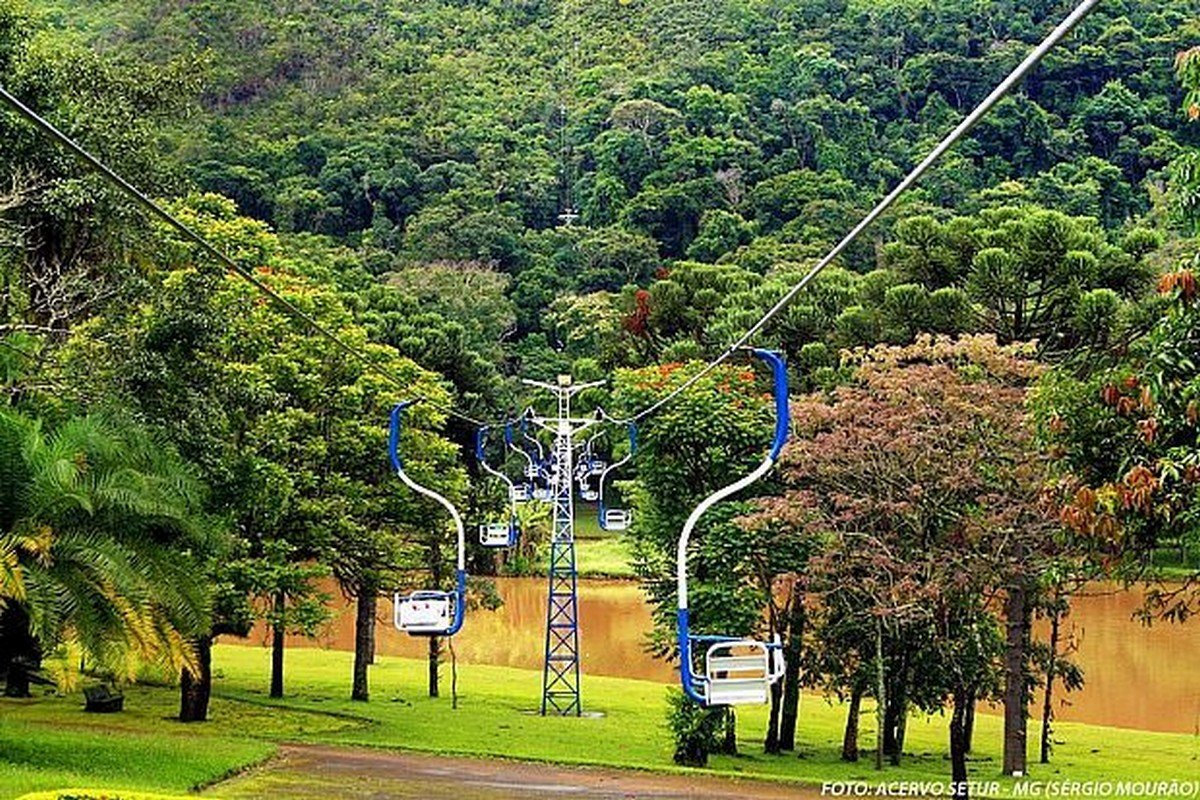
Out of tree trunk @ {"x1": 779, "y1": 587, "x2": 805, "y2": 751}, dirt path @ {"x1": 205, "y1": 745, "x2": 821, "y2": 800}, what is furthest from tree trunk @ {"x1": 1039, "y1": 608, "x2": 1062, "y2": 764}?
dirt path @ {"x1": 205, "y1": 745, "x2": 821, "y2": 800}

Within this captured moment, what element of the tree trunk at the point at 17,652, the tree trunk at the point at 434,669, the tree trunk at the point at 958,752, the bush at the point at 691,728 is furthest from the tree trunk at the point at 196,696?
the tree trunk at the point at 958,752

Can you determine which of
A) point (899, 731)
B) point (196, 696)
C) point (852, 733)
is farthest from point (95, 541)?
point (899, 731)

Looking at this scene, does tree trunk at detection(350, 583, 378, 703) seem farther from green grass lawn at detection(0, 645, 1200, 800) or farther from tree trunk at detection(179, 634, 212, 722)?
tree trunk at detection(179, 634, 212, 722)

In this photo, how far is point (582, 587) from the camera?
166 ft

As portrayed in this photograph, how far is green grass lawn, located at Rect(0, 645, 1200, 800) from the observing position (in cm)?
1661

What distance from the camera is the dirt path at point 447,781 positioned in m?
17.3

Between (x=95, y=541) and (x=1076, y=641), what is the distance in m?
24.3

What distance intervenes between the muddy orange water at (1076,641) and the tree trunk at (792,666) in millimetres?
5194

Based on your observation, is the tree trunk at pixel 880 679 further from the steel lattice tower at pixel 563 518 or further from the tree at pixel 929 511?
the steel lattice tower at pixel 563 518

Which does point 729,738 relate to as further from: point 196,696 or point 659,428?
point 196,696

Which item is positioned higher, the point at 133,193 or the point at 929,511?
the point at 133,193

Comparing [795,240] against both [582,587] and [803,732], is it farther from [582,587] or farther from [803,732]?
[803,732]

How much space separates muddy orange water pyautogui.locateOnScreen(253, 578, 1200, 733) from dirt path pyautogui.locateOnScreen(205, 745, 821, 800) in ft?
16.6

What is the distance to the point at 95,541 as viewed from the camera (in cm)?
1516
